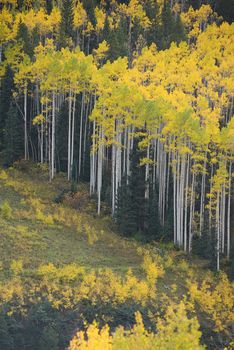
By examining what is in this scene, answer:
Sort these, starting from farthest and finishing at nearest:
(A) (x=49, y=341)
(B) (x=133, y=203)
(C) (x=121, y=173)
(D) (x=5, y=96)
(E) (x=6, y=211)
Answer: (D) (x=5, y=96), (C) (x=121, y=173), (B) (x=133, y=203), (E) (x=6, y=211), (A) (x=49, y=341)

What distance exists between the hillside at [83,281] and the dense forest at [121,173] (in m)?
0.09

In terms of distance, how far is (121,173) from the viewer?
39.3 metres

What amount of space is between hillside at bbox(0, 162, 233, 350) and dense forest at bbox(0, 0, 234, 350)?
0.29 ft

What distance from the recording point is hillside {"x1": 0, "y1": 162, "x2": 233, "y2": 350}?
1914 cm

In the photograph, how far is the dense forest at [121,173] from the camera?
20.1 meters

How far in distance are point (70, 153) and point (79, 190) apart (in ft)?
15.7

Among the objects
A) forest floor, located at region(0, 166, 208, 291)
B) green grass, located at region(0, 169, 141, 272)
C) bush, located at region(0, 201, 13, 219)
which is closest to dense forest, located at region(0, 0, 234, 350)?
bush, located at region(0, 201, 13, 219)

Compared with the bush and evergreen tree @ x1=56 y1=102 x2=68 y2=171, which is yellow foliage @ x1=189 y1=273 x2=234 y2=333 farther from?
evergreen tree @ x1=56 y1=102 x2=68 y2=171

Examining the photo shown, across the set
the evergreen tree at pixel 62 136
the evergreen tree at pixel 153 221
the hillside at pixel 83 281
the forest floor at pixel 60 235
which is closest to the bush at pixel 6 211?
the hillside at pixel 83 281

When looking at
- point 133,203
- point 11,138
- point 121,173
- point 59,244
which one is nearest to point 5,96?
point 11,138

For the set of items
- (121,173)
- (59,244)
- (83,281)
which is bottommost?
(83,281)

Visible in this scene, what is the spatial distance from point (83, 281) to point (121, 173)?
17.1 metres

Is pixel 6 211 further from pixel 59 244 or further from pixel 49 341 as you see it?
pixel 49 341

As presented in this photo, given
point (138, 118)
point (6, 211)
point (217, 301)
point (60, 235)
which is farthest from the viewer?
point (138, 118)
